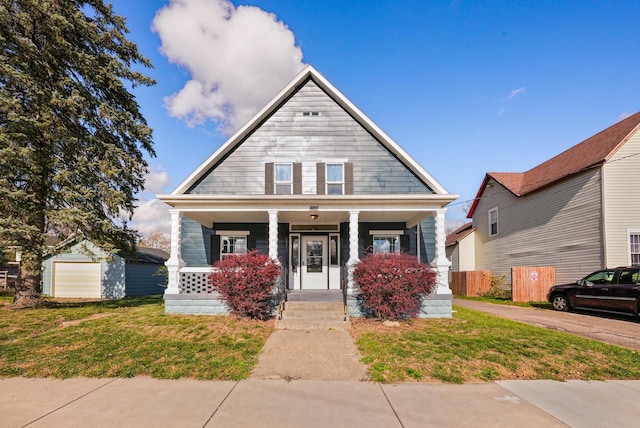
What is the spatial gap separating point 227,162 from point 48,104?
622 centimetres

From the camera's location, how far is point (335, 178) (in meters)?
12.7

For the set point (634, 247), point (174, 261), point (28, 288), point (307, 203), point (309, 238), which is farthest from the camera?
point (309, 238)

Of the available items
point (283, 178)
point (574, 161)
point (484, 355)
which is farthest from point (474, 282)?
point (484, 355)

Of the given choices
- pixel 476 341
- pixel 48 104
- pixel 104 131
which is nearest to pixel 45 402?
pixel 476 341

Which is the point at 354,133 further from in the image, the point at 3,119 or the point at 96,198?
the point at 3,119

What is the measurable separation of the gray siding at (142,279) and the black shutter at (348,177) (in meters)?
11.3

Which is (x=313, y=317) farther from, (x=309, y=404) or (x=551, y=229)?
(x=551, y=229)

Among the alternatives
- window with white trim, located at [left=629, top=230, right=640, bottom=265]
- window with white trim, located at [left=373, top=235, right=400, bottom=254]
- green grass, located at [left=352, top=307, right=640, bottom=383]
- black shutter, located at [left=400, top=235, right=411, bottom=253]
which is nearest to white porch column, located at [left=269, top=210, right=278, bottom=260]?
green grass, located at [left=352, top=307, right=640, bottom=383]

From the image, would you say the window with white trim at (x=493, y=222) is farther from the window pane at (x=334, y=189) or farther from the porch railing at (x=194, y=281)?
the porch railing at (x=194, y=281)

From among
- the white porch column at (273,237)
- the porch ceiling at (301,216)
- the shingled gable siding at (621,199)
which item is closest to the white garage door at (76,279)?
the porch ceiling at (301,216)

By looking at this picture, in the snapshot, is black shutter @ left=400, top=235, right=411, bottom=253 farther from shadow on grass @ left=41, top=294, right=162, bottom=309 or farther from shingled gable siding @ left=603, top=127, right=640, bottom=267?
shadow on grass @ left=41, top=294, right=162, bottom=309

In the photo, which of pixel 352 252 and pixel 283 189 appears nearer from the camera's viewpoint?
pixel 352 252

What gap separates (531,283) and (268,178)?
41.0 feet

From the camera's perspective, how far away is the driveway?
809 cm
